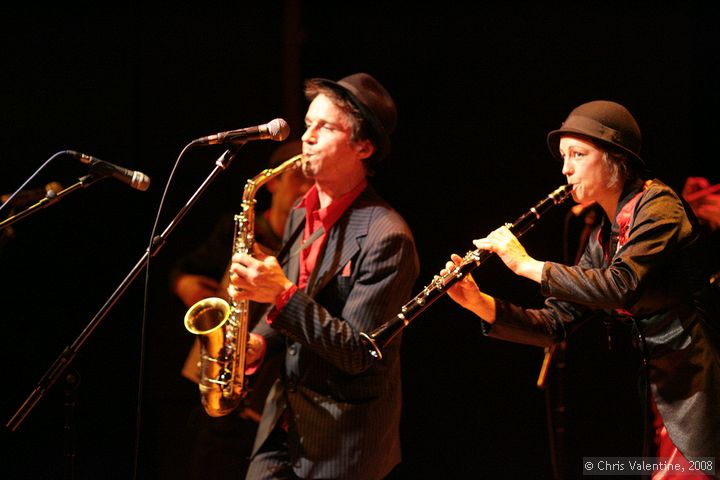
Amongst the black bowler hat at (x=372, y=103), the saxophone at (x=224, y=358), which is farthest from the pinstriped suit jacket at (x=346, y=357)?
the black bowler hat at (x=372, y=103)

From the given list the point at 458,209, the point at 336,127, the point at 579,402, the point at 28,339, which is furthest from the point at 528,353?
the point at 28,339

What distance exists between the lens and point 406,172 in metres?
4.63

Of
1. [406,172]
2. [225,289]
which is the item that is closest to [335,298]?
[225,289]

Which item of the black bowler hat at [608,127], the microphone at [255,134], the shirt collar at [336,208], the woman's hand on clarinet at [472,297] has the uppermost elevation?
the black bowler hat at [608,127]

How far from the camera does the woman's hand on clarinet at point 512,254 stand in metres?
2.71

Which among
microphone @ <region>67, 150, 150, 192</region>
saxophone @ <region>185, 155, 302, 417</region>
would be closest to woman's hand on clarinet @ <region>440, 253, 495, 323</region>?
saxophone @ <region>185, 155, 302, 417</region>

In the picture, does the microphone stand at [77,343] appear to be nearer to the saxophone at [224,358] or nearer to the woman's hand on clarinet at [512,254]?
the saxophone at [224,358]

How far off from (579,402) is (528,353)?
38 centimetres

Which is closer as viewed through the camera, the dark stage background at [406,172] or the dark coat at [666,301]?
the dark coat at [666,301]

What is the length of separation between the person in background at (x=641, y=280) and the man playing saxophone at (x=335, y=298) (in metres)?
0.36

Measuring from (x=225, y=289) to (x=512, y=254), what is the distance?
2.06 metres

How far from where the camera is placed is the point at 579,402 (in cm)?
446

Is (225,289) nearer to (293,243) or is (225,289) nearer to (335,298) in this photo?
(293,243)

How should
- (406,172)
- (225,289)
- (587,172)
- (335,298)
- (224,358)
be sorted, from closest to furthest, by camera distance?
(587,172), (335,298), (224,358), (225,289), (406,172)
